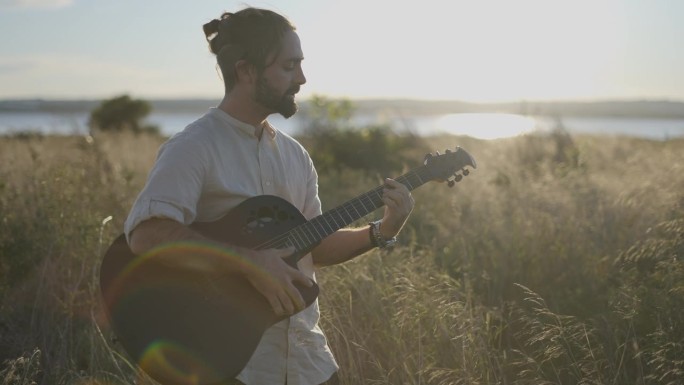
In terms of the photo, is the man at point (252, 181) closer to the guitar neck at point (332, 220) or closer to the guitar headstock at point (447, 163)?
the guitar neck at point (332, 220)

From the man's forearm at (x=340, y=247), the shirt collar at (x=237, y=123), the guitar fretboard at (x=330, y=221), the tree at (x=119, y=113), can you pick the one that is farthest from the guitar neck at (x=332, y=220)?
the tree at (x=119, y=113)

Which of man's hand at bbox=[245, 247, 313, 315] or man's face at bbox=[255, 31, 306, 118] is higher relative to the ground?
man's face at bbox=[255, 31, 306, 118]

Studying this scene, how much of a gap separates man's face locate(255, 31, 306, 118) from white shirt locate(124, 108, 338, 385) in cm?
13

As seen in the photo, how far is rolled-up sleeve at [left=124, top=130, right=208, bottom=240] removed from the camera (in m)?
2.50

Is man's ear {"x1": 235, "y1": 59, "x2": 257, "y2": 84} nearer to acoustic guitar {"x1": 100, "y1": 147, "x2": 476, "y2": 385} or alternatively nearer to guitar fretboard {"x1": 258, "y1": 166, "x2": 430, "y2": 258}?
acoustic guitar {"x1": 100, "y1": 147, "x2": 476, "y2": 385}

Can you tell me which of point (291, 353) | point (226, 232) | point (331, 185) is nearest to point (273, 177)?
point (226, 232)

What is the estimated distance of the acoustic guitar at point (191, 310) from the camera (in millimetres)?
2672

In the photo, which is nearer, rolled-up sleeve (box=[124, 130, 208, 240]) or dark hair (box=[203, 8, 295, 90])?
rolled-up sleeve (box=[124, 130, 208, 240])

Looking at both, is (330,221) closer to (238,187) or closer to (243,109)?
(238,187)

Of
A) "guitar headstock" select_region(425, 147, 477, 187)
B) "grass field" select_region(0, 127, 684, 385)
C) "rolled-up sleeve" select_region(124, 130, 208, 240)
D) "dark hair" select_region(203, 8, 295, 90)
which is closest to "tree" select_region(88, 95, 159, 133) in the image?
"grass field" select_region(0, 127, 684, 385)

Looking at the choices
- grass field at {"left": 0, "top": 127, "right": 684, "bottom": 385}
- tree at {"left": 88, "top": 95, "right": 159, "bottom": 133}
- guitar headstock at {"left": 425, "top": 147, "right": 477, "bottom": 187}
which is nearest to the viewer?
guitar headstock at {"left": 425, "top": 147, "right": 477, "bottom": 187}

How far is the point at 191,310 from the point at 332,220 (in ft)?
2.26

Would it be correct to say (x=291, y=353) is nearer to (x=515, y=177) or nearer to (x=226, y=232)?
(x=226, y=232)

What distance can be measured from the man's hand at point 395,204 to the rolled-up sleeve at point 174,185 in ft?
2.65
